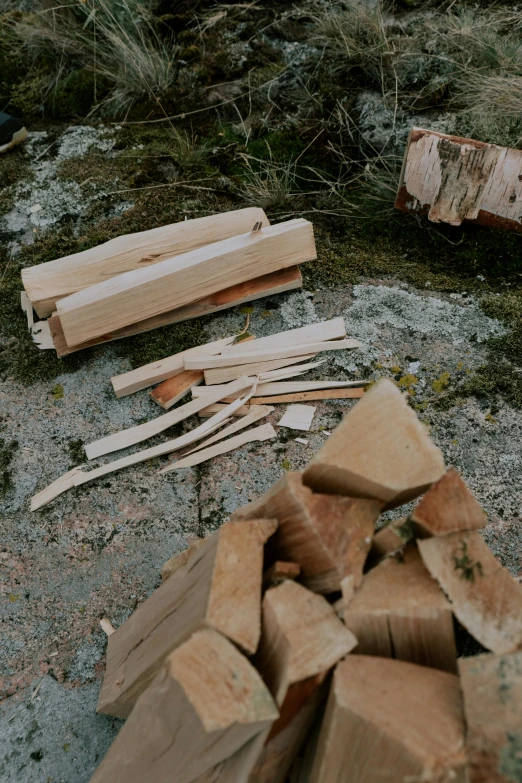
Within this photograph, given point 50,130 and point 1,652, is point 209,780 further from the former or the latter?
point 50,130

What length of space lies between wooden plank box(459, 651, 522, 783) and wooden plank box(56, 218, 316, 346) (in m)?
2.23

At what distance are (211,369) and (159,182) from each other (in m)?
1.63

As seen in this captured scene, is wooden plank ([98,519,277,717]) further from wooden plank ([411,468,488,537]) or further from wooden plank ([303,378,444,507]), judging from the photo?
wooden plank ([411,468,488,537])

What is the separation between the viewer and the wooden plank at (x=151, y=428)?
2742 millimetres

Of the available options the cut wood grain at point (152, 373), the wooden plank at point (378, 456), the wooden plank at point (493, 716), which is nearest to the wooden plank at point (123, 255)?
the cut wood grain at point (152, 373)

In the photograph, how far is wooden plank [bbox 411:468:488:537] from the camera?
1.49m

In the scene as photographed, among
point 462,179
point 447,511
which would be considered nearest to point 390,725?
point 447,511

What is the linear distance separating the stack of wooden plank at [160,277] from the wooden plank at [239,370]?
1.26ft

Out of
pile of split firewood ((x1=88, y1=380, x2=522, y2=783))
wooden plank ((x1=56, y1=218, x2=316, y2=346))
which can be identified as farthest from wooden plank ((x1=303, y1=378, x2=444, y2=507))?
wooden plank ((x1=56, y1=218, x2=316, y2=346))

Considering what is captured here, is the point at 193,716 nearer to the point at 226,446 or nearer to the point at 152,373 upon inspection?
the point at 226,446

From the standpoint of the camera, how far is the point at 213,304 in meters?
3.23

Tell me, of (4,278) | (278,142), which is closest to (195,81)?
(278,142)

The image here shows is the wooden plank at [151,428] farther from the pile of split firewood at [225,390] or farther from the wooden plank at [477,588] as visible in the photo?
the wooden plank at [477,588]

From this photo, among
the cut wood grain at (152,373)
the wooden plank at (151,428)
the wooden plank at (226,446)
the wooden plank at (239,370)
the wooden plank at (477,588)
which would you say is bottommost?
the wooden plank at (226,446)
